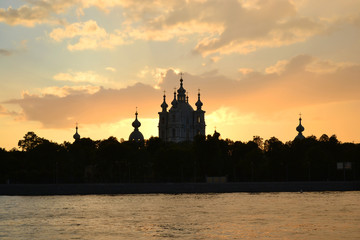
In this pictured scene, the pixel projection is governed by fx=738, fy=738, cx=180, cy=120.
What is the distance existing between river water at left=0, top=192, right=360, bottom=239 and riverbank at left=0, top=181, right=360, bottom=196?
43.1 meters

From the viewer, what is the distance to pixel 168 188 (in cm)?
15962

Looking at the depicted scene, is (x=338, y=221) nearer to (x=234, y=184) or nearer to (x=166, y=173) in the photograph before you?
(x=234, y=184)

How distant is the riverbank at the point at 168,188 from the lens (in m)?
153

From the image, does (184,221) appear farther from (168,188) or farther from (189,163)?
(189,163)

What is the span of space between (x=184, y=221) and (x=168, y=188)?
7914cm

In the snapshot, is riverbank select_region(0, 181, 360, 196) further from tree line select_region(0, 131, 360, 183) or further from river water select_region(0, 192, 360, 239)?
river water select_region(0, 192, 360, 239)

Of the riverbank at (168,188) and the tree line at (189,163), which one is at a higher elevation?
the tree line at (189,163)

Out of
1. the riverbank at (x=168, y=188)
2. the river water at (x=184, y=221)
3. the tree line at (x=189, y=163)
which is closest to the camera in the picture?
the river water at (x=184, y=221)

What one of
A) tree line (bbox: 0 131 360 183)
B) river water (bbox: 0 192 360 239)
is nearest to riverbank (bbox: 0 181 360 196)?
tree line (bbox: 0 131 360 183)

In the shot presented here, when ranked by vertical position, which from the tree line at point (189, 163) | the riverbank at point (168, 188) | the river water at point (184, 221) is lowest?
the river water at point (184, 221)

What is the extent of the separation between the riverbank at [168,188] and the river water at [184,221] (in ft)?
141

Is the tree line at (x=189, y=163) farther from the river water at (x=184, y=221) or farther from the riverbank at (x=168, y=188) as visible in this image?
the river water at (x=184, y=221)

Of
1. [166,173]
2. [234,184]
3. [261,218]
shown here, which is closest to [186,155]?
[166,173]

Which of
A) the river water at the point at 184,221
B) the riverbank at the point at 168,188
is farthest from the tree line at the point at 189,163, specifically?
the river water at the point at 184,221
